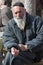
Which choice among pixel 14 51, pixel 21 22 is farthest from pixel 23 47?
pixel 21 22

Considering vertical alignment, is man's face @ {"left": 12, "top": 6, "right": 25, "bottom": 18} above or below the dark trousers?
above

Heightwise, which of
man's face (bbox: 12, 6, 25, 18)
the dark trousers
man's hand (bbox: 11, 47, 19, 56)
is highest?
man's face (bbox: 12, 6, 25, 18)

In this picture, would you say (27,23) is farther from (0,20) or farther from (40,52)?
(0,20)

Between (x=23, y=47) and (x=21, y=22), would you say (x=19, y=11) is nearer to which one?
(x=21, y=22)

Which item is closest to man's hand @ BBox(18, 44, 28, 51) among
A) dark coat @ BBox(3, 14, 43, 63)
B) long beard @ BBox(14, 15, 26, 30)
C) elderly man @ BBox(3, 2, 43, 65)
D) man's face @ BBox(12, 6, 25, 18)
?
elderly man @ BBox(3, 2, 43, 65)

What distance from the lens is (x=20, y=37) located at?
550 centimetres

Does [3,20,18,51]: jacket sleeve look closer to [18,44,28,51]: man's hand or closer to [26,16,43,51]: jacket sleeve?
[18,44,28,51]: man's hand

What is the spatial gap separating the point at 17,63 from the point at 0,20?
12.1ft

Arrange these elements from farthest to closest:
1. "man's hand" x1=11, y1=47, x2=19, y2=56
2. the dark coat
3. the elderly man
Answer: the dark coat < the elderly man < "man's hand" x1=11, y1=47, x2=19, y2=56

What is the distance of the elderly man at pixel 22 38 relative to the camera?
530cm

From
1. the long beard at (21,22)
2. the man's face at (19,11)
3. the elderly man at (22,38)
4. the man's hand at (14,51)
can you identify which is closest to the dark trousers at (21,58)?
the elderly man at (22,38)

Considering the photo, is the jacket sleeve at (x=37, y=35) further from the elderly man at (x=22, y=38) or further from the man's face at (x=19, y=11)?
the man's face at (x=19, y=11)

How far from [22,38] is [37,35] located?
0.73ft

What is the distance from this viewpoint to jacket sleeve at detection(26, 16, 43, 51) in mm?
5309
